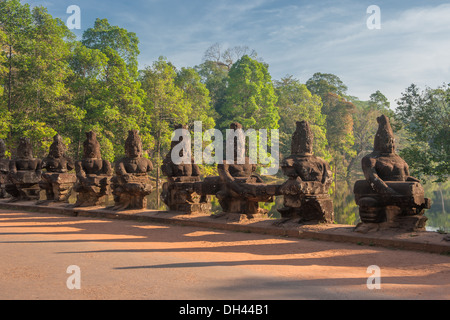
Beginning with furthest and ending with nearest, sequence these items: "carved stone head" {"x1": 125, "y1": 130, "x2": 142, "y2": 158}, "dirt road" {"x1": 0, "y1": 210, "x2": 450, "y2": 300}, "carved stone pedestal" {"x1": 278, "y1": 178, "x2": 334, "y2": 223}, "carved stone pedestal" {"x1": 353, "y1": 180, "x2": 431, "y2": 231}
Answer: "carved stone head" {"x1": 125, "y1": 130, "x2": 142, "y2": 158}
"carved stone pedestal" {"x1": 278, "y1": 178, "x2": 334, "y2": 223}
"carved stone pedestal" {"x1": 353, "y1": 180, "x2": 431, "y2": 231}
"dirt road" {"x1": 0, "y1": 210, "x2": 450, "y2": 300}

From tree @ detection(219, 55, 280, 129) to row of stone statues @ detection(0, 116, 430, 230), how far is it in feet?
57.0

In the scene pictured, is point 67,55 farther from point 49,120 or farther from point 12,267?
point 12,267

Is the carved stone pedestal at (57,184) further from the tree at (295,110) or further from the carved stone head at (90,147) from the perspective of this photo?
the tree at (295,110)

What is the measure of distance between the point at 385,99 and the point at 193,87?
19.2 metres

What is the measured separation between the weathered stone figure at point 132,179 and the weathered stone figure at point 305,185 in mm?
4355

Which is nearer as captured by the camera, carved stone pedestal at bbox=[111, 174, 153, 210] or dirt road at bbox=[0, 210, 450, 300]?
dirt road at bbox=[0, 210, 450, 300]

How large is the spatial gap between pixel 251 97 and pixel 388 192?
23.2 m

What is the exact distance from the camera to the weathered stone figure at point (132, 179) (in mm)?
10977

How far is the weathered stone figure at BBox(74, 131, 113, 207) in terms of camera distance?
39.5ft

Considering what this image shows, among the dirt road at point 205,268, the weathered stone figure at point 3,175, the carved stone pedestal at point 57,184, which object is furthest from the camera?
the weathered stone figure at point 3,175

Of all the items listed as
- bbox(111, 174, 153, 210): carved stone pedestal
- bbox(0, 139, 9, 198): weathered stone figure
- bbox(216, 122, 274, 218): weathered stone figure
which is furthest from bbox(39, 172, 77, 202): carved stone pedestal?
bbox(216, 122, 274, 218): weathered stone figure

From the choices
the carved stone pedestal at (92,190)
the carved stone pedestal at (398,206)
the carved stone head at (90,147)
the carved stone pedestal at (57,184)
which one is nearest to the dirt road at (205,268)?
the carved stone pedestal at (398,206)

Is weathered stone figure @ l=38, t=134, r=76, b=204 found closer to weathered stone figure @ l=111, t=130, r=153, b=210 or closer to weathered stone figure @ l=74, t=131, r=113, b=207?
weathered stone figure @ l=74, t=131, r=113, b=207

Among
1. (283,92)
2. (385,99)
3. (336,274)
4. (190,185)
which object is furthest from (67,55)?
(385,99)
